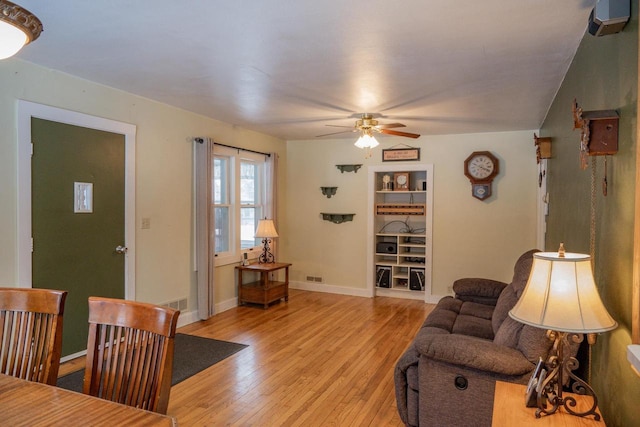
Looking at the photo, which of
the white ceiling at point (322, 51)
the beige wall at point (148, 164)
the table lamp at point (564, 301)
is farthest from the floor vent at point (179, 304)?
A: the table lamp at point (564, 301)

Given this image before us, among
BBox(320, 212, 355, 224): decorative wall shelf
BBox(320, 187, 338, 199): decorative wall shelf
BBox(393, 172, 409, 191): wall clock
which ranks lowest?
BBox(320, 212, 355, 224): decorative wall shelf

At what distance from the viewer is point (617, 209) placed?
5.64ft

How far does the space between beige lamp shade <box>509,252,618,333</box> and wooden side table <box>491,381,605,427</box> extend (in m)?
0.42

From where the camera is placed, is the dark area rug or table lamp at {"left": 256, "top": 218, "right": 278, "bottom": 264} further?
table lamp at {"left": 256, "top": 218, "right": 278, "bottom": 264}

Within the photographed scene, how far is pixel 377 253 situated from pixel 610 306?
4733 millimetres

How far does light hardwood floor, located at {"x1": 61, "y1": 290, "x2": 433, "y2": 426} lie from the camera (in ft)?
9.38

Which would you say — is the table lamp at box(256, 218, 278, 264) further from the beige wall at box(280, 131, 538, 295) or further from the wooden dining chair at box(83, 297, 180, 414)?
the wooden dining chair at box(83, 297, 180, 414)

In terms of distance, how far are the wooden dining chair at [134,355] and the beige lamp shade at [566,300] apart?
132 centimetres

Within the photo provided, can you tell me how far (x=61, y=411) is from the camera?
4.31 feet

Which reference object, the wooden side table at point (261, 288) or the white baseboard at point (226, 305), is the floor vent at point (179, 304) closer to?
the white baseboard at point (226, 305)

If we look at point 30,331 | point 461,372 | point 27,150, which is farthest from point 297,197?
point 30,331

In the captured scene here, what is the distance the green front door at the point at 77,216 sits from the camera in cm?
340

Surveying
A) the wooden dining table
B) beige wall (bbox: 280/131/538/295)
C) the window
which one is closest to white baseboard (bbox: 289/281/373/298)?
beige wall (bbox: 280/131/538/295)

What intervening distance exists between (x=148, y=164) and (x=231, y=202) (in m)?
1.52
